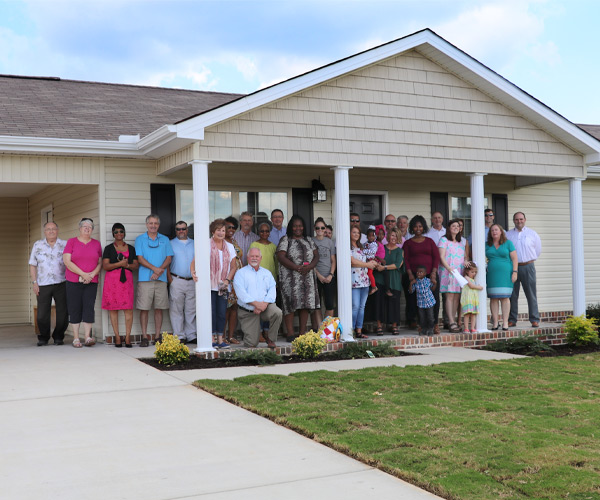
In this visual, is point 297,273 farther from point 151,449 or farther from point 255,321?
point 151,449

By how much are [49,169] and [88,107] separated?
8.38 ft

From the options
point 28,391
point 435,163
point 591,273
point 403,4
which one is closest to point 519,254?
point 435,163

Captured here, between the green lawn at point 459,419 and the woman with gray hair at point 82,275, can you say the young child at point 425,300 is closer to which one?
the green lawn at point 459,419

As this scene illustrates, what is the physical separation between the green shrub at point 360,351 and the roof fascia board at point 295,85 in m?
3.24

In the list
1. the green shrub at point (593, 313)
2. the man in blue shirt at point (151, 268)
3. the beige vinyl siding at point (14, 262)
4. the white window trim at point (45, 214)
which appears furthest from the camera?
the beige vinyl siding at point (14, 262)

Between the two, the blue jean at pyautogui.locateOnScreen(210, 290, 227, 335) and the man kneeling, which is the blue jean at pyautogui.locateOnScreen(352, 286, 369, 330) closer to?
the man kneeling

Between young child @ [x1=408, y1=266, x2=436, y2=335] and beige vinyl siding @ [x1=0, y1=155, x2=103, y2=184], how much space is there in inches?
188

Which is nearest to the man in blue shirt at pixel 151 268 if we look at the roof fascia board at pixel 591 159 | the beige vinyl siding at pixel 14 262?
the beige vinyl siding at pixel 14 262

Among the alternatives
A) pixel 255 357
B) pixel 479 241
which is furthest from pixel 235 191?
pixel 479 241

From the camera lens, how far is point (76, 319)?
361 inches

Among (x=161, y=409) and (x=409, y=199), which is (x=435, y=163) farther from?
(x=161, y=409)

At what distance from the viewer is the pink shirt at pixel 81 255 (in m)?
9.06

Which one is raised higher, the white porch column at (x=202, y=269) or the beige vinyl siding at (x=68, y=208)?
the beige vinyl siding at (x=68, y=208)

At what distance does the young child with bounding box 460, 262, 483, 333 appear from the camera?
10.0 metres
